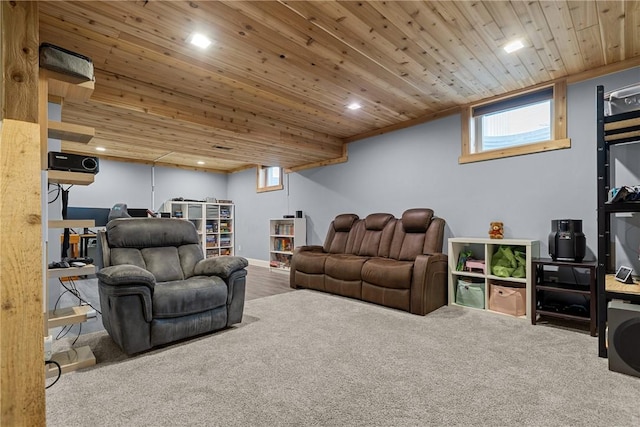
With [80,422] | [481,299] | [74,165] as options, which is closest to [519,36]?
[481,299]

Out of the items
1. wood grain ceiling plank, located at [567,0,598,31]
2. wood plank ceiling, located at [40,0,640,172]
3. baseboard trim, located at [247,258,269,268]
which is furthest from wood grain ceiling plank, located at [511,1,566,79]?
baseboard trim, located at [247,258,269,268]

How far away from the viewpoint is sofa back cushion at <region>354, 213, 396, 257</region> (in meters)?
4.38

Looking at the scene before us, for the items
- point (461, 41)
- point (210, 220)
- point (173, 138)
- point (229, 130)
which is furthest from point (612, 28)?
point (210, 220)

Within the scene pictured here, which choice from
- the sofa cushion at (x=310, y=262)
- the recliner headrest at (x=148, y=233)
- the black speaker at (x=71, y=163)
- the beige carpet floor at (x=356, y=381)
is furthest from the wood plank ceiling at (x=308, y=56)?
the beige carpet floor at (x=356, y=381)

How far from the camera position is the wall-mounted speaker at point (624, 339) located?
1.96 m

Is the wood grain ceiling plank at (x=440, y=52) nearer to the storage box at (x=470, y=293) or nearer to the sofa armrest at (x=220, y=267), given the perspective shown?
the storage box at (x=470, y=293)

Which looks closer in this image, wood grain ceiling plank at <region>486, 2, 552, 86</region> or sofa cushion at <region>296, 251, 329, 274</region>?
wood grain ceiling plank at <region>486, 2, 552, 86</region>

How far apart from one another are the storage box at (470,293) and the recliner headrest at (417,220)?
2.61 ft

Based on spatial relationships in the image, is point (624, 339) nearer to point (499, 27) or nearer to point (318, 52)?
point (499, 27)

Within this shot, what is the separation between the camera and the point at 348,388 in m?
1.85

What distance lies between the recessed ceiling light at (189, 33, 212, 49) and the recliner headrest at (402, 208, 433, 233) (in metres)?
3.03

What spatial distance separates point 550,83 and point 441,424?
139 inches

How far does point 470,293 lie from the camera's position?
3.54 meters

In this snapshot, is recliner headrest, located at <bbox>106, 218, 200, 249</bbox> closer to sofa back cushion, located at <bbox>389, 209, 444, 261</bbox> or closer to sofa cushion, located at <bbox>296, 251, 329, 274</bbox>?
sofa cushion, located at <bbox>296, 251, 329, 274</bbox>
